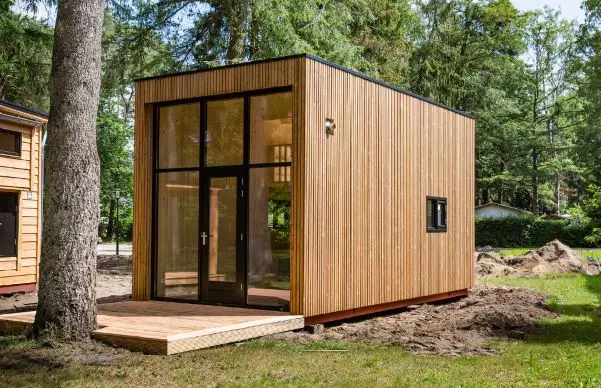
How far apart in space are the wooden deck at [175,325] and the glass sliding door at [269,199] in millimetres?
336

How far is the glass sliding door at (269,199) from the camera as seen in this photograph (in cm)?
854

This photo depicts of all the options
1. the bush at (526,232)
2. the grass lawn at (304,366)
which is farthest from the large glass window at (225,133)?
the bush at (526,232)

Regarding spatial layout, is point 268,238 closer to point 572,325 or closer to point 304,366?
point 304,366

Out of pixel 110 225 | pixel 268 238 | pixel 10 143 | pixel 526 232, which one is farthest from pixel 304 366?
pixel 110 225

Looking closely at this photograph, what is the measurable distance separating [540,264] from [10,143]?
12283 mm

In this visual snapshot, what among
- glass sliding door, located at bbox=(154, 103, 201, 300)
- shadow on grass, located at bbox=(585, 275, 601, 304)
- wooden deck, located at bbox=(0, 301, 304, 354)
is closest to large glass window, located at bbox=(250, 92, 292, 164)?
glass sliding door, located at bbox=(154, 103, 201, 300)

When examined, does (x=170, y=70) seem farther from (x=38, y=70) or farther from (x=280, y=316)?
(x=280, y=316)

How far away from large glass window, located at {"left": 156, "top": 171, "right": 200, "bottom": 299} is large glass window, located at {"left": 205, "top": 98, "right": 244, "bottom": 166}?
456mm

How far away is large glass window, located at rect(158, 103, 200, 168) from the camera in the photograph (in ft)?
31.0

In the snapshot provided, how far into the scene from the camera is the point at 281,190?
28.2 ft

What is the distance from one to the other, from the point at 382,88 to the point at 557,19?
32969 millimetres

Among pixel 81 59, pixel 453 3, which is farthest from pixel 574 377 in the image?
pixel 453 3

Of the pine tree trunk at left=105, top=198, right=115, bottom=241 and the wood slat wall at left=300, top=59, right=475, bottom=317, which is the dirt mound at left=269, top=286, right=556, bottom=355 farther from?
the pine tree trunk at left=105, top=198, right=115, bottom=241

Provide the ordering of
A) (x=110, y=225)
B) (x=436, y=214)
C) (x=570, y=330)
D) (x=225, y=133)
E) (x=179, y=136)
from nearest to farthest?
(x=570, y=330) < (x=225, y=133) < (x=179, y=136) < (x=436, y=214) < (x=110, y=225)
